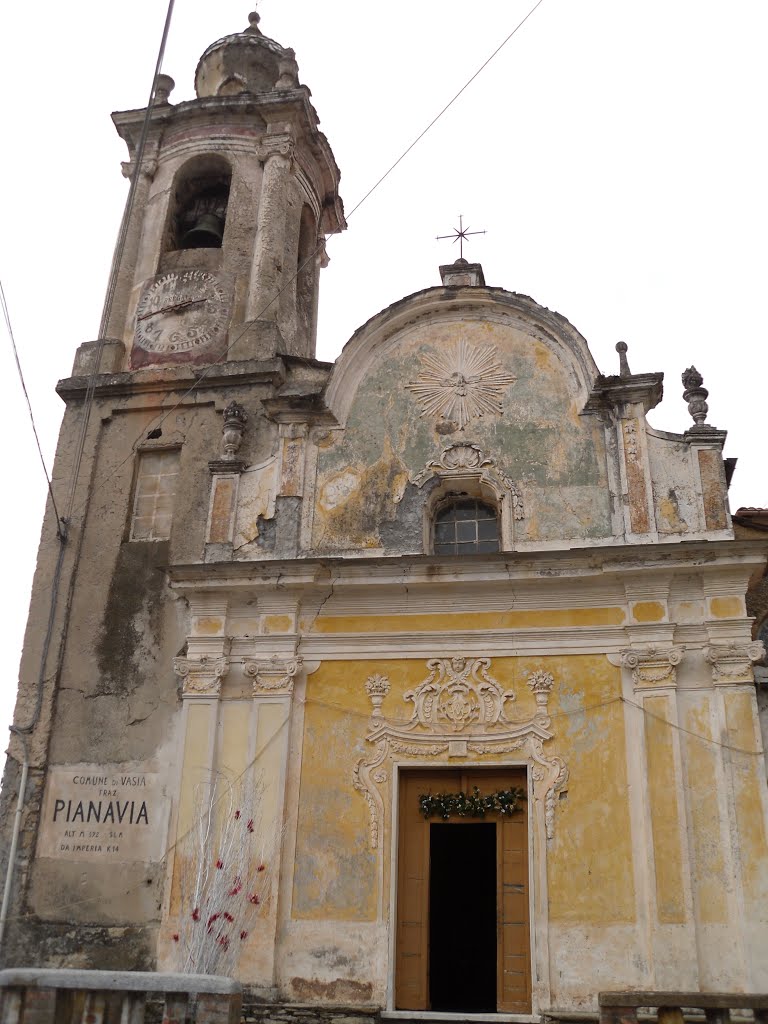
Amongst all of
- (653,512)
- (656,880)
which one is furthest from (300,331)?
(656,880)

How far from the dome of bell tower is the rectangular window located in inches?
279

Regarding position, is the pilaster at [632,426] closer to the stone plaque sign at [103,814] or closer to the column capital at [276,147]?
the stone plaque sign at [103,814]

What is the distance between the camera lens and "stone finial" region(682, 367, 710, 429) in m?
11.5

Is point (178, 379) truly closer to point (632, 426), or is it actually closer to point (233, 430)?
point (233, 430)

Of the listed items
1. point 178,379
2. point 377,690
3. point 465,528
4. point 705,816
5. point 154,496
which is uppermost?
point 178,379

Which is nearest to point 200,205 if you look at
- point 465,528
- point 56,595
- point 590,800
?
point 56,595

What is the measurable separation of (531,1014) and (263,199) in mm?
10835

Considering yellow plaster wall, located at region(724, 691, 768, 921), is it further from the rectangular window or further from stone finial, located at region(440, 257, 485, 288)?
the rectangular window

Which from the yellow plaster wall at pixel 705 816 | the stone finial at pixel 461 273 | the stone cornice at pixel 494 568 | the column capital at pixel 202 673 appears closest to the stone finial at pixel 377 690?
the stone cornice at pixel 494 568

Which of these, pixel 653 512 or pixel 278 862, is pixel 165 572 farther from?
pixel 653 512

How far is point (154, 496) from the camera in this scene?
41.8ft

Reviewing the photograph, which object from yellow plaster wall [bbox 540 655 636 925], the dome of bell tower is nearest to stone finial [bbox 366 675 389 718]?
yellow plaster wall [bbox 540 655 636 925]

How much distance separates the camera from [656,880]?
30.9 ft

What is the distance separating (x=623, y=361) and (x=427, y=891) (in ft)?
20.3
